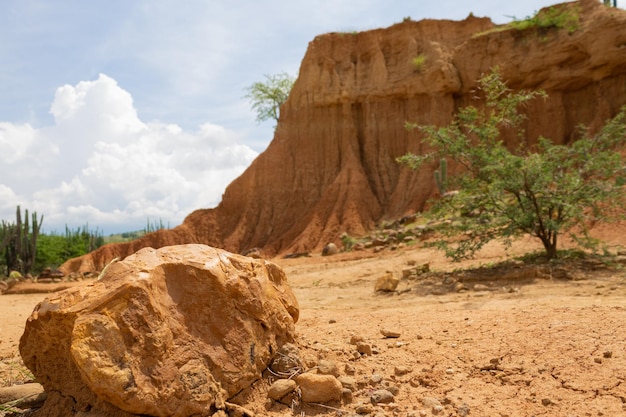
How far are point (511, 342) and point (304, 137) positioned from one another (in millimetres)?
20833

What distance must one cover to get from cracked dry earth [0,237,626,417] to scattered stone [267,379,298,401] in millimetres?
57

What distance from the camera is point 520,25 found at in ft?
66.5

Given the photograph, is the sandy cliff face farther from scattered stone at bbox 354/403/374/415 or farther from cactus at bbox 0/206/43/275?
scattered stone at bbox 354/403/374/415

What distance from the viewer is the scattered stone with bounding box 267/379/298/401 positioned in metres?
3.16

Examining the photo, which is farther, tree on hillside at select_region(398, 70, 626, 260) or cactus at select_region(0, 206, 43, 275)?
cactus at select_region(0, 206, 43, 275)

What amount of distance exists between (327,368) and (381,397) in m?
0.45

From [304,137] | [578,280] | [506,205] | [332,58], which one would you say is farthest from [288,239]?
[578,280]

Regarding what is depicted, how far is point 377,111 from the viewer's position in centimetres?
2297

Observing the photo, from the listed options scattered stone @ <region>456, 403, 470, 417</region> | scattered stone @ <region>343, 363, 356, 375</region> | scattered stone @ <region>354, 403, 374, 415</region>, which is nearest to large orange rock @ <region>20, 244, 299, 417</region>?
scattered stone @ <region>343, 363, 356, 375</region>

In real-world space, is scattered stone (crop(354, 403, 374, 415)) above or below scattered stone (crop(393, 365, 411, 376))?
below

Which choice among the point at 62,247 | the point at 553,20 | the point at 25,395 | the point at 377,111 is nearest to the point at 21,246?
A: the point at 62,247

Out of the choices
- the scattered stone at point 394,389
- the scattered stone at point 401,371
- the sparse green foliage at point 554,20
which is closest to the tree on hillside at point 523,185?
the scattered stone at point 401,371

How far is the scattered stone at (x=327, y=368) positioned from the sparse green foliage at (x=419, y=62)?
67.0 feet

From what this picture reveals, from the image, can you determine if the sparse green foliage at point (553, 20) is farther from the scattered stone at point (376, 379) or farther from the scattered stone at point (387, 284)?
the scattered stone at point (376, 379)
